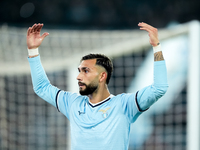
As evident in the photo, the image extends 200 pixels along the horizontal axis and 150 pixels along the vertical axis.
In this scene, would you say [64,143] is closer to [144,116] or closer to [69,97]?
[144,116]

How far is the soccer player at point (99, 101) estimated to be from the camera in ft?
6.24

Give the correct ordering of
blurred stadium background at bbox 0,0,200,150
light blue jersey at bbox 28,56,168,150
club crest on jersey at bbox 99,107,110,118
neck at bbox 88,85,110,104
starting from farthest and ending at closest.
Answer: blurred stadium background at bbox 0,0,200,150 < neck at bbox 88,85,110,104 < club crest on jersey at bbox 99,107,110,118 < light blue jersey at bbox 28,56,168,150

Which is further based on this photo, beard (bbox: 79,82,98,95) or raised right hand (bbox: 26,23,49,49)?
raised right hand (bbox: 26,23,49,49)

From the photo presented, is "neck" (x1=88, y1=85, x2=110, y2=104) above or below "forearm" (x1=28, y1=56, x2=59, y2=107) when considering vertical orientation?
below

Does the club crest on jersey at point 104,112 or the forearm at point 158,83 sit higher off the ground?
the forearm at point 158,83

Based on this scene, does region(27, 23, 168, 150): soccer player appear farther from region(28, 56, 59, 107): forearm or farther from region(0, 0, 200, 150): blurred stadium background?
region(0, 0, 200, 150): blurred stadium background

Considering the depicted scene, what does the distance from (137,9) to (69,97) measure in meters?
11.8

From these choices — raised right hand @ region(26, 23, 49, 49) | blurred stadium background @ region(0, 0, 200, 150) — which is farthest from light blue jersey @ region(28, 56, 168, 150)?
blurred stadium background @ region(0, 0, 200, 150)

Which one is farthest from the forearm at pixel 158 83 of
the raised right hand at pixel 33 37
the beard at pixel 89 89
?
the raised right hand at pixel 33 37

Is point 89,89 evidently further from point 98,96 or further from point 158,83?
point 158,83

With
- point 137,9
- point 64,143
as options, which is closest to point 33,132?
point 64,143

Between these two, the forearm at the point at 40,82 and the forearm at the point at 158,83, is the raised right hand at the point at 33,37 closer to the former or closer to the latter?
the forearm at the point at 40,82

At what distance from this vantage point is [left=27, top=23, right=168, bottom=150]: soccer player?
6.24ft

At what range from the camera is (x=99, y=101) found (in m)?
2.22
